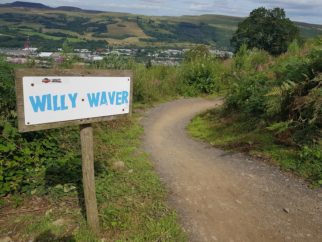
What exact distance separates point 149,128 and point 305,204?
4.69 metres

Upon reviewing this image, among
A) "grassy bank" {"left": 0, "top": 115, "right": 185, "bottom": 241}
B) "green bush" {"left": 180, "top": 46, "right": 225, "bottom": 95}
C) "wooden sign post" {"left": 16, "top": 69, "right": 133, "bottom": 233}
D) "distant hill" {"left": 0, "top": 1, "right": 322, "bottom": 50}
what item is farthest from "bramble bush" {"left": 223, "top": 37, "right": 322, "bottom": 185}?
"green bush" {"left": 180, "top": 46, "right": 225, "bottom": 95}

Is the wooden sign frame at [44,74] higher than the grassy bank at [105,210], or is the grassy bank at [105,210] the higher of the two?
the wooden sign frame at [44,74]

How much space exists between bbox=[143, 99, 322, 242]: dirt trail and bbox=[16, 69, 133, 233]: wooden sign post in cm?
130

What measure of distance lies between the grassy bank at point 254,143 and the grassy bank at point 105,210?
1.94m

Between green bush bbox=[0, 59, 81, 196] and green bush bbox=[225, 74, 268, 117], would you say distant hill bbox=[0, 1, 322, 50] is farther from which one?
green bush bbox=[0, 59, 81, 196]

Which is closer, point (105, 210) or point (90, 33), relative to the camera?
point (105, 210)

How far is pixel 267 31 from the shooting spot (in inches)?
1191

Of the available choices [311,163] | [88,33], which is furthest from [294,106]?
[88,33]

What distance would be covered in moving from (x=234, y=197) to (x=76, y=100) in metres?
2.51

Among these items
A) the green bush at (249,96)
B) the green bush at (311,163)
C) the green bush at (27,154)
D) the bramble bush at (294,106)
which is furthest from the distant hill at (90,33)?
the green bush at (27,154)

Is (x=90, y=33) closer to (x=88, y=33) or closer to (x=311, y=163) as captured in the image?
(x=88, y=33)

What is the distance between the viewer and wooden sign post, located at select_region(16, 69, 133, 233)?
9.39 ft

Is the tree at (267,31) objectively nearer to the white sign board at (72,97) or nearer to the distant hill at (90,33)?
the distant hill at (90,33)

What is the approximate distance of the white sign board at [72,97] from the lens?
2.89m
